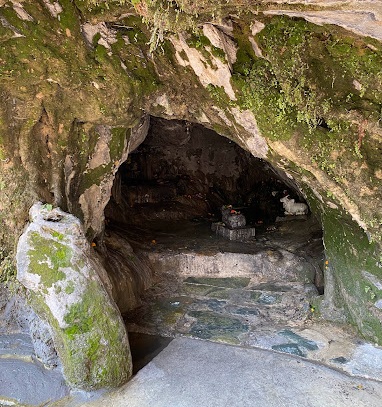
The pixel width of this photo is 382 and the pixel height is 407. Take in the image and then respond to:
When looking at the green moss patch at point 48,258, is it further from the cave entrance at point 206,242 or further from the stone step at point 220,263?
the stone step at point 220,263

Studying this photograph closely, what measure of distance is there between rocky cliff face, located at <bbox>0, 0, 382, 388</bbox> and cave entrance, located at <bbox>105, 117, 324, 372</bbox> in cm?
168

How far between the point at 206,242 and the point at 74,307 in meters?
5.96

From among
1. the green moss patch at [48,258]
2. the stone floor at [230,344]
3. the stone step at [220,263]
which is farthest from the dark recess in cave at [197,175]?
the green moss patch at [48,258]

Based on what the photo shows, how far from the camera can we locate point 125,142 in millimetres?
8531

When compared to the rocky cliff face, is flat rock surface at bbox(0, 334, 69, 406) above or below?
below

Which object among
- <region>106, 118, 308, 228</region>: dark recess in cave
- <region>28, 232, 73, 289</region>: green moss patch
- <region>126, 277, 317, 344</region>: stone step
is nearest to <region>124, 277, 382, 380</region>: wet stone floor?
<region>126, 277, 317, 344</region>: stone step

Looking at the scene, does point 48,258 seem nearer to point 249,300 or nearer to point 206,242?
point 249,300

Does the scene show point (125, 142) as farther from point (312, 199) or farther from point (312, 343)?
point (312, 343)

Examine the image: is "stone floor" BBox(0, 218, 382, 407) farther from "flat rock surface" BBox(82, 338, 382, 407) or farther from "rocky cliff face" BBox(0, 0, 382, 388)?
"rocky cliff face" BBox(0, 0, 382, 388)

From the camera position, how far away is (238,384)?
240 inches

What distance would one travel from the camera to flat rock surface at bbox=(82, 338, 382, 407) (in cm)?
575

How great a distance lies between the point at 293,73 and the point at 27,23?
3.96 metres

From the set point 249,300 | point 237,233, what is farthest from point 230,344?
point 237,233

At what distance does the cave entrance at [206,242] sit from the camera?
8.38 meters
